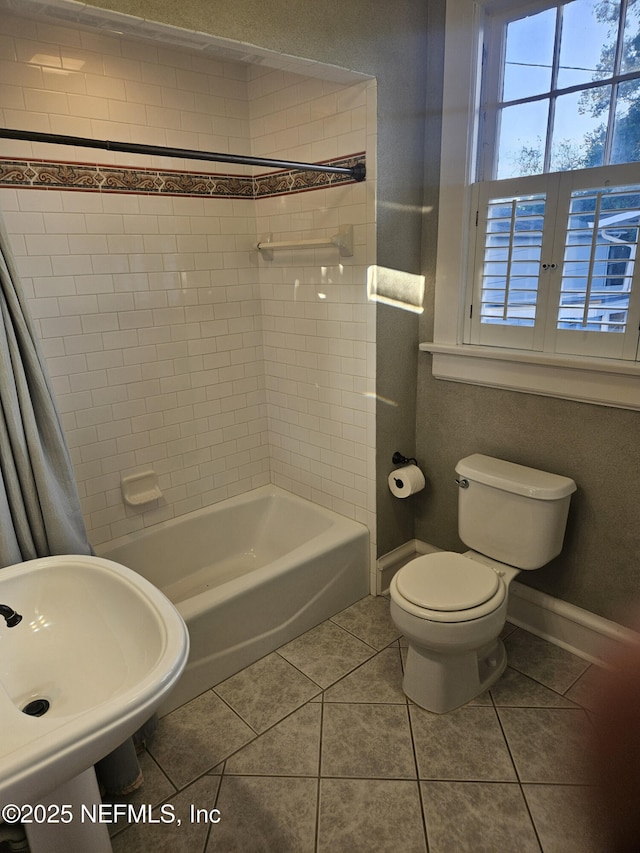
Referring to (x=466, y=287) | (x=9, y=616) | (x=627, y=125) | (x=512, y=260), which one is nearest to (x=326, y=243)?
(x=466, y=287)

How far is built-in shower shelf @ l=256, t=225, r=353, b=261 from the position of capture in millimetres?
2219

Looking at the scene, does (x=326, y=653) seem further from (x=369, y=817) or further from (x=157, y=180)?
(x=157, y=180)

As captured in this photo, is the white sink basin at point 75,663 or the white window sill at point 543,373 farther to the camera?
the white window sill at point 543,373

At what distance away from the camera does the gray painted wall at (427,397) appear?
185 cm

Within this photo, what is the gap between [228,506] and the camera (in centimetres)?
282

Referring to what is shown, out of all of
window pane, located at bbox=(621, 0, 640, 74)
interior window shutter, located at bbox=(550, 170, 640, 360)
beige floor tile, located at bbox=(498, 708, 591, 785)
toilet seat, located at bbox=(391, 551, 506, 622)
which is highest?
window pane, located at bbox=(621, 0, 640, 74)

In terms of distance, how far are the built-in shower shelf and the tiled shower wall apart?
0.04 metres

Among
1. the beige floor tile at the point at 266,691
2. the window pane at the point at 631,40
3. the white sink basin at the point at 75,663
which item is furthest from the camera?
the beige floor tile at the point at 266,691

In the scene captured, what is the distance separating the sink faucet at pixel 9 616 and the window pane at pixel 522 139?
2140mm

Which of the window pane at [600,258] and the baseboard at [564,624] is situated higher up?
the window pane at [600,258]

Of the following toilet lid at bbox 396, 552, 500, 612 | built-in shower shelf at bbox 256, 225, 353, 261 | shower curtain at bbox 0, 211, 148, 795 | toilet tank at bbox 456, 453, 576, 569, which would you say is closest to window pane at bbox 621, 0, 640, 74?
built-in shower shelf at bbox 256, 225, 353, 261

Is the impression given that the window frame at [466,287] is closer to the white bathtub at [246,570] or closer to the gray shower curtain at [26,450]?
the white bathtub at [246,570]

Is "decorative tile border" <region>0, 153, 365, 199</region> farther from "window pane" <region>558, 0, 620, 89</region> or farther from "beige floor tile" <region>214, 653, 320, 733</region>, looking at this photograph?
"beige floor tile" <region>214, 653, 320, 733</region>

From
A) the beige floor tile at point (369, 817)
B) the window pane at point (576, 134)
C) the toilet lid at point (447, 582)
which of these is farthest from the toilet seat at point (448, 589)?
the window pane at point (576, 134)
